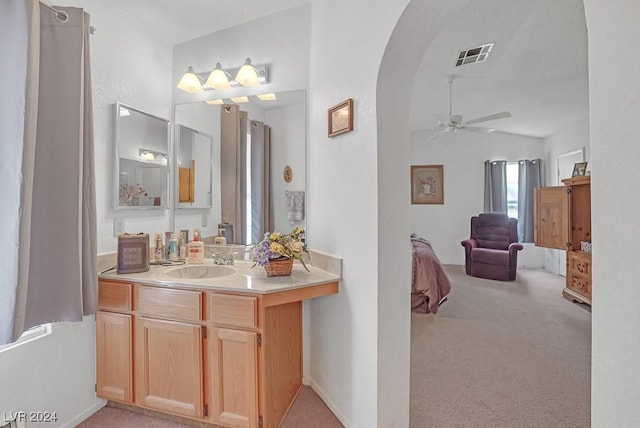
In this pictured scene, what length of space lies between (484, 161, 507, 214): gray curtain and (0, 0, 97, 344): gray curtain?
6543 millimetres

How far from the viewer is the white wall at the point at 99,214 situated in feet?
5.46

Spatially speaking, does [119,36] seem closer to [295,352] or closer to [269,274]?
[269,274]

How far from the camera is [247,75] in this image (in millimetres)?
2338

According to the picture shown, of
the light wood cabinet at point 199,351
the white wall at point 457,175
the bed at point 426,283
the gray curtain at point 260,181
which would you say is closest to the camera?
the light wood cabinet at point 199,351

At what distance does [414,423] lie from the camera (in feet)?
6.14

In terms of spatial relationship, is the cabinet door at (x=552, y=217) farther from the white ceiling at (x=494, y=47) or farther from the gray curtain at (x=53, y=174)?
the gray curtain at (x=53, y=174)

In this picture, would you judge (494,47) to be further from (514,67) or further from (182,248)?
(182,248)

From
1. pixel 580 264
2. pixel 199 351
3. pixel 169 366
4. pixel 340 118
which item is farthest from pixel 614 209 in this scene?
pixel 580 264

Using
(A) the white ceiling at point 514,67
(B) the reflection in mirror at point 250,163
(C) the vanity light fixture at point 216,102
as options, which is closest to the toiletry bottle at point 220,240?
(B) the reflection in mirror at point 250,163

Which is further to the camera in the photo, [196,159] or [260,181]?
[196,159]

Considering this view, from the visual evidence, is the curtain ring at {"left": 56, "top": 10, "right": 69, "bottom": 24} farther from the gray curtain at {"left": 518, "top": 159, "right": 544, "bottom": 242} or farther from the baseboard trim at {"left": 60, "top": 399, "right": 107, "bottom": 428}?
the gray curtain at {"left": 518, "top": 159, "right": 544, "bottom": 242}

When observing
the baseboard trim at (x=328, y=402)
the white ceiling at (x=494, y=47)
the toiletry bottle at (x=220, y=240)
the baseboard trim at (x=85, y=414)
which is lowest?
the baseboard trim at (x=85, y=414)

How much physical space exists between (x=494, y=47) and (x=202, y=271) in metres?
3.32

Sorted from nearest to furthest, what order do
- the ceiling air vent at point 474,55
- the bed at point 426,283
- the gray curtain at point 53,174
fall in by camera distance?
the gray curtain at point 53,174 < the ceiling air vent at point 474,55 < the bed at point 426,283
